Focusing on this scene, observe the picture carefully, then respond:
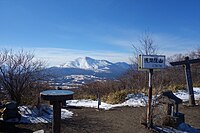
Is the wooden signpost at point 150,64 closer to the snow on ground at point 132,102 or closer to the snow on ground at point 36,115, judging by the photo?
the snow on ground at point 36,115

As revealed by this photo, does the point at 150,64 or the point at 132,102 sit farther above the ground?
the point at 150,64

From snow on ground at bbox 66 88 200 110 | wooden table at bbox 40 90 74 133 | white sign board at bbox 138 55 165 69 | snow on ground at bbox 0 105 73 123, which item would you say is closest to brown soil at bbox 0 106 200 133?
snow on ground at bbox 0 105 73 123

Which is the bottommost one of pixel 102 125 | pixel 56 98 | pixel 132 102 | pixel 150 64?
pixel 102 125

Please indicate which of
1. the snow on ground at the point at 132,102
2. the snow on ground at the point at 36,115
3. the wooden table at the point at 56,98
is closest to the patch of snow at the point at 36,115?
the snow on ground at the point at 36,115

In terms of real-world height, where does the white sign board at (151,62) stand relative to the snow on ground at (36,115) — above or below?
above

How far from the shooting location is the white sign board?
8883mm

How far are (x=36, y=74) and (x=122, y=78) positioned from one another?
11880 mm

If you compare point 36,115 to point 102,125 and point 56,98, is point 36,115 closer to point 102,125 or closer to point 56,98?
point 102,125

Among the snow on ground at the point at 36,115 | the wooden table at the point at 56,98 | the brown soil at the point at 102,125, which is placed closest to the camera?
the wooden table at the point at 56,98

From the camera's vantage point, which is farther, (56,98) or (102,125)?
(102,125)

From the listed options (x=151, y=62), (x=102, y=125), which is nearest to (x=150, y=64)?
(x=151, y=62)

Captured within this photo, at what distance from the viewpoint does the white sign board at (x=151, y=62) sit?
8.88 m

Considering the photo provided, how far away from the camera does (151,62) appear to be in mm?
8992

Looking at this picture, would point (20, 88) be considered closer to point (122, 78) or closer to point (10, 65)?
point (10, 65)
